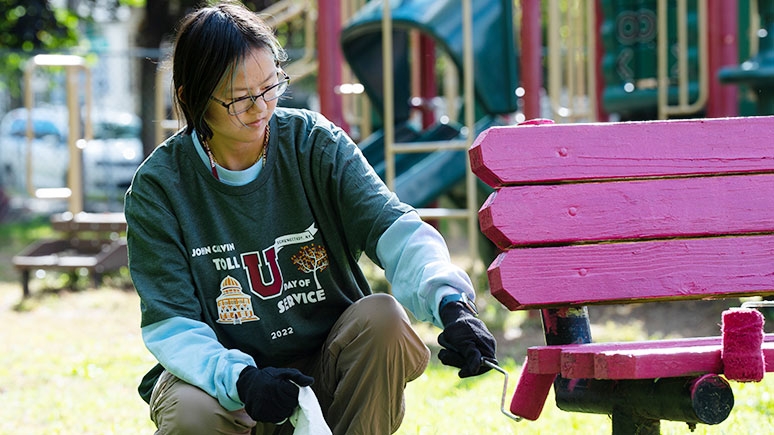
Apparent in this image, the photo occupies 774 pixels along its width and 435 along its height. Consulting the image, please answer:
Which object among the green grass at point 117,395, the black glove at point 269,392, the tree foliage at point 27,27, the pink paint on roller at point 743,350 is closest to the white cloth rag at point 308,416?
the black glove at point 269,392

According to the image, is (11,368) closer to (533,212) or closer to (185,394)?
(185,394)

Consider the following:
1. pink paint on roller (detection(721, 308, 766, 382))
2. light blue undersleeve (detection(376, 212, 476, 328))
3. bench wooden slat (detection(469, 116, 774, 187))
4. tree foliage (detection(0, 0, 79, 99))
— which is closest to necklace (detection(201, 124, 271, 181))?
light blue undersleeve (detection(376, 212, 476, 328))

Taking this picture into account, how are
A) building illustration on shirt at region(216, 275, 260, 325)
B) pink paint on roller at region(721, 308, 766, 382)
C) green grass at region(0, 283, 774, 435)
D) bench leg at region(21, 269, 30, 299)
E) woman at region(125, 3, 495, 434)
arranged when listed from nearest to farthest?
pink paint on roller at region(721, 308, 766, 382) → woman at region(125, 3, 495, 434) → building illustration on shirt at region(216, 275, 260, 325) → green grass at region(0, 283, 774, 435) → bench leg at region(21, 269, 30, 299)

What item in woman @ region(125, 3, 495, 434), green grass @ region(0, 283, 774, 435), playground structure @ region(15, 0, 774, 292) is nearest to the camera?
woman @ region(125, 3, 495, 434)

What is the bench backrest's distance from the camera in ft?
8.10

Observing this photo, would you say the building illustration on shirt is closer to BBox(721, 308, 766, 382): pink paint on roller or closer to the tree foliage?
BBox(721, 308, 766, 382): pink paint on roller

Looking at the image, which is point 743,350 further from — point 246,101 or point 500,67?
point 500,67

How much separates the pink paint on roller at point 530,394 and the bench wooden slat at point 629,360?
0.64ft

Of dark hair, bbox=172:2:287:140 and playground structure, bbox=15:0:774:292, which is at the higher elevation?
dark hair, bbox=172:2:287:140

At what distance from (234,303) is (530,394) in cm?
72

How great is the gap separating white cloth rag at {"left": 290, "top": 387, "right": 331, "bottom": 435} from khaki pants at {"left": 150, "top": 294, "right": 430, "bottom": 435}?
183mm

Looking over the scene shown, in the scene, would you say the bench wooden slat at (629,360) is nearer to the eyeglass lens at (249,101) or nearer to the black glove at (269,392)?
the black glove at (269,392)

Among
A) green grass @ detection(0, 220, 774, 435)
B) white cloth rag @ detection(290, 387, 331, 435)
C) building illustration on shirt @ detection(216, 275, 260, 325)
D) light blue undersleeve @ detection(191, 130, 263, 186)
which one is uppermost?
light blue undersleeve @ detection(191, 130, 263, 186)

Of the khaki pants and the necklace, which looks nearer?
the khaki pants
